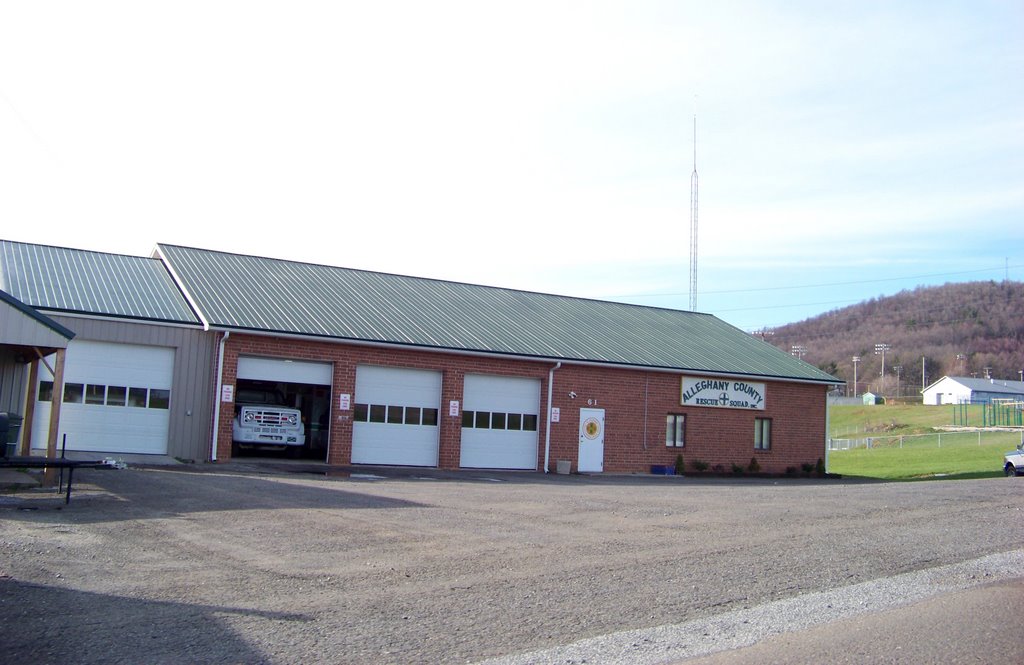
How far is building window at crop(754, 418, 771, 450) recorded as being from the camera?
33875mm

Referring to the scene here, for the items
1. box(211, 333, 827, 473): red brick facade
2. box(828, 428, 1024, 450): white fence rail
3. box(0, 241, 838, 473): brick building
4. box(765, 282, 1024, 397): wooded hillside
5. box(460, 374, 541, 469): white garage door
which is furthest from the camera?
box(765, 282, 1024, 397): wooded hillside

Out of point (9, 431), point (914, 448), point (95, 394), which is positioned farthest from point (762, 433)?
point (914, 448)

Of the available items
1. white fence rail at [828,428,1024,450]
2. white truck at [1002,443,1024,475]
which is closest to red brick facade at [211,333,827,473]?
white truck at [1002,443,1024,475]

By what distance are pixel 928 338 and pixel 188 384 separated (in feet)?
529

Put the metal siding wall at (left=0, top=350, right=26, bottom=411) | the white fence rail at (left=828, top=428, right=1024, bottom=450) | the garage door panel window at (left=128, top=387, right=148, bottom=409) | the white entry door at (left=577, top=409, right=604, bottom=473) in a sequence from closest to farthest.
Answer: the metal siding wall at (left=0, top=350, right=26, bottom=411) → the garage door panel window at (left=128, top=387, right=148, bottom=409) → the white entry door at (left=577, top=409, right=604, bottom=473) → the white fence rail at (left=828, top=428, right=1024, bottom=450)

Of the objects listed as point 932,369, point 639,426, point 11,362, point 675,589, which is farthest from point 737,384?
point 932,369

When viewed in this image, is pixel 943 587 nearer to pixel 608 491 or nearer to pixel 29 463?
pixel 608 491

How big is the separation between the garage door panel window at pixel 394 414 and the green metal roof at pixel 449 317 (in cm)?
199

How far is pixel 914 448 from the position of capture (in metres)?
58.1

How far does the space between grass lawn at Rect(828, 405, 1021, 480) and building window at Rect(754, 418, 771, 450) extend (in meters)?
4.55

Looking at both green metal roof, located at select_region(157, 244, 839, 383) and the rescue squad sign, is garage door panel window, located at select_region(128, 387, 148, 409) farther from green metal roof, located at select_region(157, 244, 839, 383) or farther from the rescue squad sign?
the rescue squad sign

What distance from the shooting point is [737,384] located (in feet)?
109

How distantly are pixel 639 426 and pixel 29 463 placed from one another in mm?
20506

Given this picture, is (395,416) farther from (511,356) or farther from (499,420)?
(511,356)
